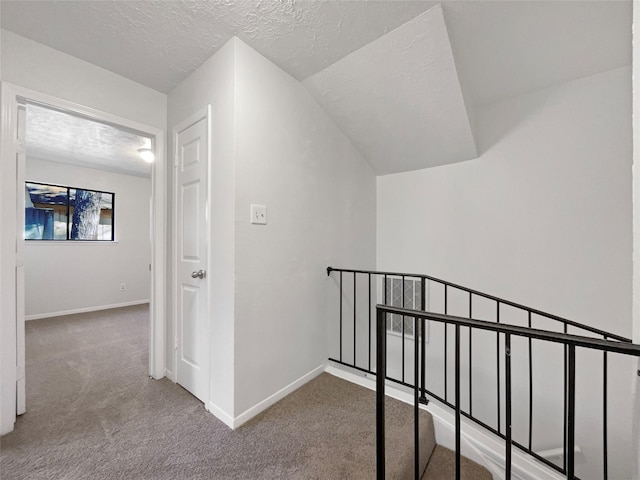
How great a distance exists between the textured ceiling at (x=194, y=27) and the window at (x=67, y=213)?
343 centimetres

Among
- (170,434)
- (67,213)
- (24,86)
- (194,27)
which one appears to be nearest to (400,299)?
(170,434)

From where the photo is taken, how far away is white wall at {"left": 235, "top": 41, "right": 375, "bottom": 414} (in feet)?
5.58

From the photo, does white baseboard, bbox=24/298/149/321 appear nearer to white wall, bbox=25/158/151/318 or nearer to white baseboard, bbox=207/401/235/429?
white wall, bbox=25/158/151/318

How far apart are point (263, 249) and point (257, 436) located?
112 cm

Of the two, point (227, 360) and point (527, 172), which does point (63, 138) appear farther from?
point (527, 172)

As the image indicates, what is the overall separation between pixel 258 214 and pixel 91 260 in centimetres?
438

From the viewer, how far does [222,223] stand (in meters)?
1.72

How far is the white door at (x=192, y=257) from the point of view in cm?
187

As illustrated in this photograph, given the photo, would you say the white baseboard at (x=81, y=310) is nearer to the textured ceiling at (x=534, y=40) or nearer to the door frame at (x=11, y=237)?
the door frame at (x=11, y=237)

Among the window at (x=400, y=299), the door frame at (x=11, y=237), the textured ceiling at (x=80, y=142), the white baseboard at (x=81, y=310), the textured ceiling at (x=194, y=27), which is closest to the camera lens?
the textured ceiling at (x=194, y=27)

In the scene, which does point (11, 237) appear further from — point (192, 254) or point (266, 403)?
point (266, 403)

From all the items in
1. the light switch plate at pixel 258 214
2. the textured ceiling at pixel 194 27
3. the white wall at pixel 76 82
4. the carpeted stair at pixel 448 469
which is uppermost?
the textured ceiling at pixel 194 27

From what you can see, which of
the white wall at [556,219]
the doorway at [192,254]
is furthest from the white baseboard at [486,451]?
the doorway at [192,254]

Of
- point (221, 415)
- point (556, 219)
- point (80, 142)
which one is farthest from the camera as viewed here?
point (80, 142)
